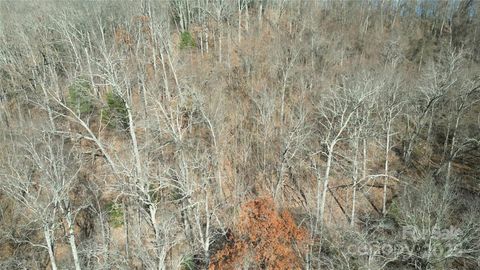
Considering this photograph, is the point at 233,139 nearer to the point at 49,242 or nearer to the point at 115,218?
the point at 115,218

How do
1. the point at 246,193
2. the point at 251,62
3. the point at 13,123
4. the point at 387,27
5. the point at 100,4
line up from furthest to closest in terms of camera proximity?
the point at 387,27 → the point at 251,62 → the point at 100,4 → the point at 13,123 → the point at 246,193

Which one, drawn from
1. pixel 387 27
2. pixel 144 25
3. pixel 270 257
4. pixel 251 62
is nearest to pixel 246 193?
pixel 270 257

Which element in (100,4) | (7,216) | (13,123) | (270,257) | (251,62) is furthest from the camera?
(251,62)

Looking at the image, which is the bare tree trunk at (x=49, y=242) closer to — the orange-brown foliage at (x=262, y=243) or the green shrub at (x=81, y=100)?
the orange-brown foliage at (x=262, y=243)

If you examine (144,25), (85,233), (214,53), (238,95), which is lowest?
(85,233)

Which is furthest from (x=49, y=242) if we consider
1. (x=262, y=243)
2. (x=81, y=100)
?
(x=81, y=100)

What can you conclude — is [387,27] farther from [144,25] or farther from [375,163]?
[144,25]
